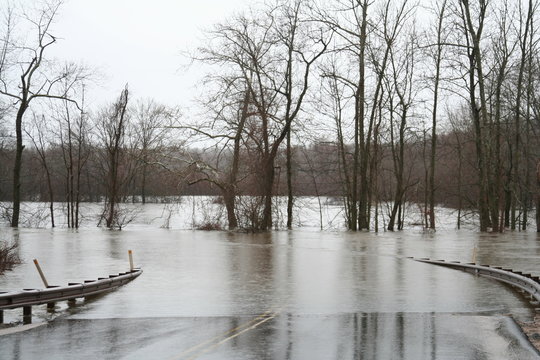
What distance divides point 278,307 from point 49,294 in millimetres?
4649

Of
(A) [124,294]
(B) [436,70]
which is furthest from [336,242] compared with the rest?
(B) [436,70]

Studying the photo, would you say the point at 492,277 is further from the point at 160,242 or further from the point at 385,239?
the point at 160,242

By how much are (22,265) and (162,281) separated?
5.54 meters

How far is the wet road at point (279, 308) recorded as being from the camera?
9.37 m

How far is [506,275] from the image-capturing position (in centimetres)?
1627

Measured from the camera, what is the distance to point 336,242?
2969 cm

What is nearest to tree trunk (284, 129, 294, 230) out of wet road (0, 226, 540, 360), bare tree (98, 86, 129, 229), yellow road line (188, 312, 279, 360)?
bare tree (98, 86, 129, 229)

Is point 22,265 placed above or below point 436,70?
below

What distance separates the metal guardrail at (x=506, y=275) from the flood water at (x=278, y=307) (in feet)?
1.03

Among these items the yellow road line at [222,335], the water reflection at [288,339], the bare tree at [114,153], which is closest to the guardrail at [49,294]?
the water reflection at [288,339]

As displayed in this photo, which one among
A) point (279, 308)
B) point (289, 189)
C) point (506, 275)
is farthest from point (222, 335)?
point (289, 189)

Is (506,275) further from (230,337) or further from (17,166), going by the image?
(17,166)

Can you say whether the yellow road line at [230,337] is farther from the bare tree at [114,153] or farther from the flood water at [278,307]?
the bare tree at [114,153]

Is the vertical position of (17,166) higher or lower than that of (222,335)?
higher
